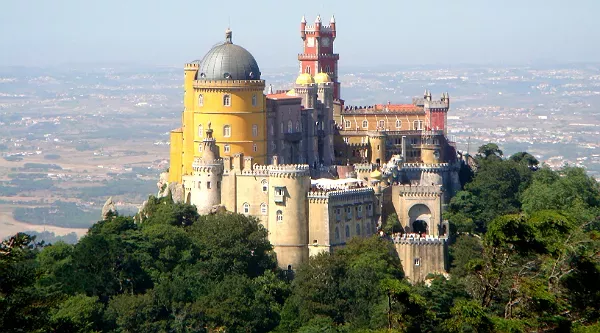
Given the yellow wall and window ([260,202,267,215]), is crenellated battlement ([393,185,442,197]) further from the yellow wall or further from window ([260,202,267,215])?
the yellow wall

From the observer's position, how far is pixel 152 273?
83.1 m

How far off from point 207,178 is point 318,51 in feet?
112

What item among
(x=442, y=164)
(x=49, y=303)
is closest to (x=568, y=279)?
(x=49, y=303)

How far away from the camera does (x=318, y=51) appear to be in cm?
12025

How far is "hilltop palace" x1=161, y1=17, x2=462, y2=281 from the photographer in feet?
283

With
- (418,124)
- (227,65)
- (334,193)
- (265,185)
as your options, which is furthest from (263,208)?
(418,124)

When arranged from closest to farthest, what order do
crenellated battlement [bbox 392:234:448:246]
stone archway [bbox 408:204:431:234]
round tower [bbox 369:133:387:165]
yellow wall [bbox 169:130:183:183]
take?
crenellated battlement [bbox 392:234:448:246] < stone archway [bbox 408:204:431:234] < yellow wall [bbox 169:130:183:183] < round tower [bbox 369:133:387:165]

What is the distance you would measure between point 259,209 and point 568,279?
3429cm

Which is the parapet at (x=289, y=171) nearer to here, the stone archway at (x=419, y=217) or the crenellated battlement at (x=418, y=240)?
the crenellated battlement at (x=418, y=240)

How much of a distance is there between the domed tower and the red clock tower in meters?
31.8

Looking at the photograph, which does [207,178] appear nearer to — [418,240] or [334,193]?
[334,193]

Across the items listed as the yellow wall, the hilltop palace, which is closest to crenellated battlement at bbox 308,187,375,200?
the hilltop palace

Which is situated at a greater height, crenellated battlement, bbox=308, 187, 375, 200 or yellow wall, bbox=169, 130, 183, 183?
yellow wall, bbox=169, 130, 183, 183

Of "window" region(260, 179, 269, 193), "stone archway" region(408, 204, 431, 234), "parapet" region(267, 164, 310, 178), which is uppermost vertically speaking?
"parapet" region(267, 164, 310, 178)
